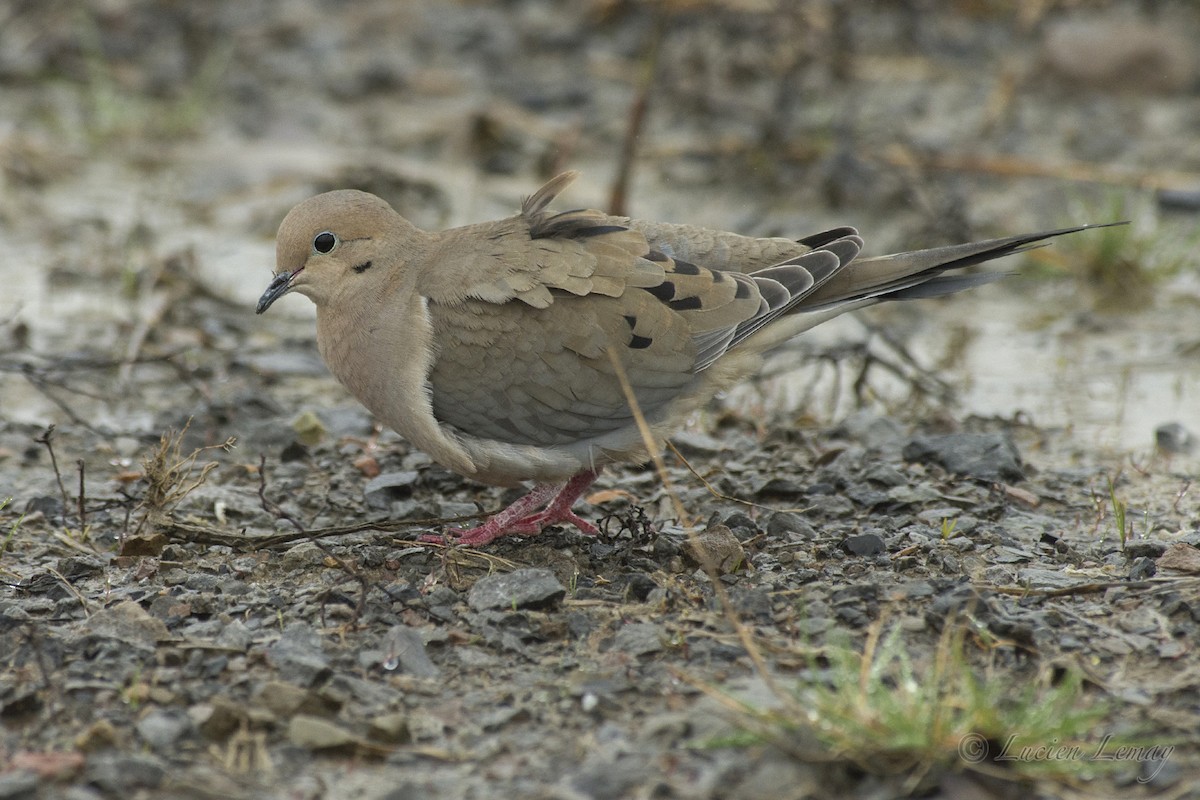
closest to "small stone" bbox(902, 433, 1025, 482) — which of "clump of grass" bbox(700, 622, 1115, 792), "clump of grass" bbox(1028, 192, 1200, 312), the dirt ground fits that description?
the dirt ground

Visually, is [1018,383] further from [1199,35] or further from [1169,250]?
[1199,35]

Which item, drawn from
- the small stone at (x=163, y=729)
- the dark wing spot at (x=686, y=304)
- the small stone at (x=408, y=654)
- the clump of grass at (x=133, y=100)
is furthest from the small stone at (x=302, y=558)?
the clump of grass at (x=133, y=100)

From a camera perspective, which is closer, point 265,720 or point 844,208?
point 265,720

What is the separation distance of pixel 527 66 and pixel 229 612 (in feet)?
19.3

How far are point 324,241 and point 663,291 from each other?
1076 millimetres

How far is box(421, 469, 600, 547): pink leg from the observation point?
404 centimetres

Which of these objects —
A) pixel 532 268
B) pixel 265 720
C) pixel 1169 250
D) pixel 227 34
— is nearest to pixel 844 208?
pixel 1169 250

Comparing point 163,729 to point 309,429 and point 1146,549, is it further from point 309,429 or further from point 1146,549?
point 1146,549

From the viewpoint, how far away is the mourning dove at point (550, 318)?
12.8 ft

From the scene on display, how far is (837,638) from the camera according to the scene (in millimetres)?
3254

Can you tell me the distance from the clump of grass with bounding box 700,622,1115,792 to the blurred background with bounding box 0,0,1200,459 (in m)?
2.43

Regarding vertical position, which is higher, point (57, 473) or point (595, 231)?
point (595, 231)

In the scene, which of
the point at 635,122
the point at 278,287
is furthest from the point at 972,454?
the point at 635,122

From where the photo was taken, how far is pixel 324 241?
427cm
